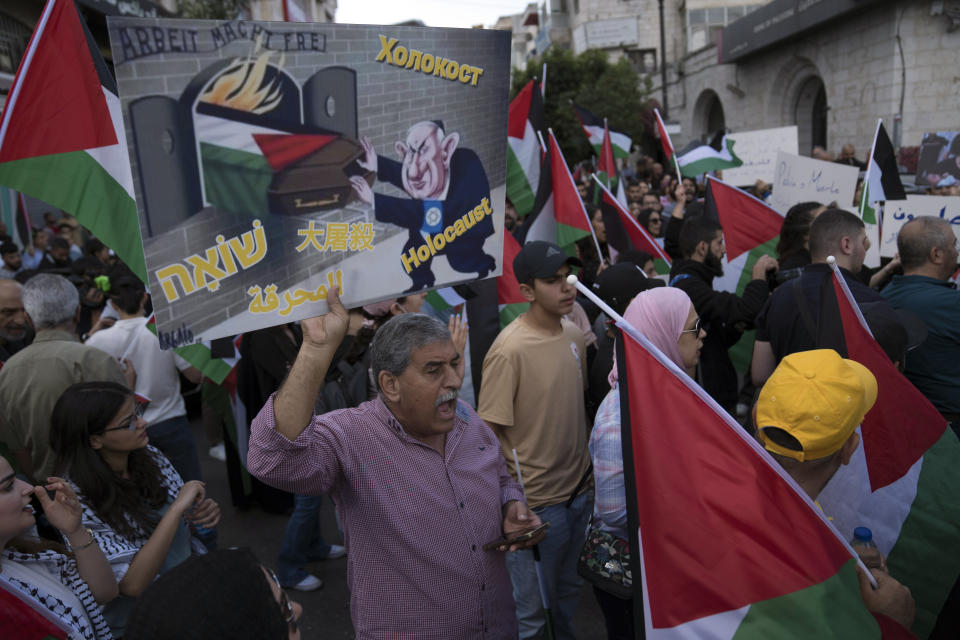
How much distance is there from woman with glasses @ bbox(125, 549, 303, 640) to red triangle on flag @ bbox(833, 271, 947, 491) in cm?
190

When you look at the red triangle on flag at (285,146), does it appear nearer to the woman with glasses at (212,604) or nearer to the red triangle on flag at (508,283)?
the woman with glasses at (212,604)

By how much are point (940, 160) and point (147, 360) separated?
26.8 ft

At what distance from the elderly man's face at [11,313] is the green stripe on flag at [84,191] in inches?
59.3

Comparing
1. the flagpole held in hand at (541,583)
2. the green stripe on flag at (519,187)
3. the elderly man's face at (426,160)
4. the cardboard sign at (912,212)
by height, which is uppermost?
the green stripe on flag at (519,187)

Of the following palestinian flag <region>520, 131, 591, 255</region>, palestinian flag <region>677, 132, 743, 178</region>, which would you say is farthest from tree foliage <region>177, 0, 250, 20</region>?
palestinian flag <region>520, 131, 591, 255</region>

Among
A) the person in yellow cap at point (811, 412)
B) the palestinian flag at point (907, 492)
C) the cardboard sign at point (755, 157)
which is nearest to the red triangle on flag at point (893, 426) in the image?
the palestinian flag at point (907, 492)

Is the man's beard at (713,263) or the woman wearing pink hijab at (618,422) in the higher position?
the man's beard at (713,263)

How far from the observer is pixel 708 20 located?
35.2 m

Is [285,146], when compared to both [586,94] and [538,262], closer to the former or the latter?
[538,262]

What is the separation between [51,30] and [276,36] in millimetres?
1324

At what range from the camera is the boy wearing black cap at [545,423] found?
123 inches

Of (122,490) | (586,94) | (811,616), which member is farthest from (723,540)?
(586,94)

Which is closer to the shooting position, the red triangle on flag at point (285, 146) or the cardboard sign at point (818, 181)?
the red triangle on flag at point (285, 146)

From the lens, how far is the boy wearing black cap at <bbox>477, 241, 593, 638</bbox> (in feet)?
10.2
